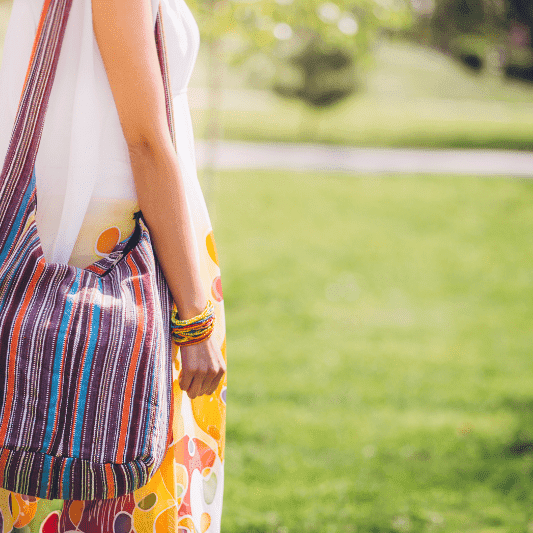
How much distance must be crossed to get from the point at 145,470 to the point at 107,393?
147 millimetres

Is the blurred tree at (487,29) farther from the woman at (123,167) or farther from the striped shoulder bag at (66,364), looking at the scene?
the striped shoulder bag at (66,364)

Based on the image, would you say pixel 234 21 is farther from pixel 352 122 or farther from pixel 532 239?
pixel 352 122

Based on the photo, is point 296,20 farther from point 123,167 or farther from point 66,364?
point 66,364

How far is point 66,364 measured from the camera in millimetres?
1044

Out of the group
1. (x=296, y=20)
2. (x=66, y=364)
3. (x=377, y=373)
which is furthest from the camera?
(x=377, y=373)

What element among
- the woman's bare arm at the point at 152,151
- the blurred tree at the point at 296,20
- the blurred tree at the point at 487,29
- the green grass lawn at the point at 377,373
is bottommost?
the green grass lawn at the point at 377,373

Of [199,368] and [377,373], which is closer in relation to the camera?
[199,368]

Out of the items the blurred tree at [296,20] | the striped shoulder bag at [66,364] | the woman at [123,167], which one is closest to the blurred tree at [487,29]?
the blurred tree at [296,20]

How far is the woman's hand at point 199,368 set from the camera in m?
1.19

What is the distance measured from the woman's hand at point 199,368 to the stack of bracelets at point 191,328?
0.01 meters

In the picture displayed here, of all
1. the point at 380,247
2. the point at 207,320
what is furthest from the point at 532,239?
the point at 207,320

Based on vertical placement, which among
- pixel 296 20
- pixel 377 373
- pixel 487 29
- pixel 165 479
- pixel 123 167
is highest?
pixel 487 29

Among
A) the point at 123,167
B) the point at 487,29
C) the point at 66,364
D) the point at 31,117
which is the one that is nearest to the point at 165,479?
the point at 66,364

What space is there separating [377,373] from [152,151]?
303 centimetres
